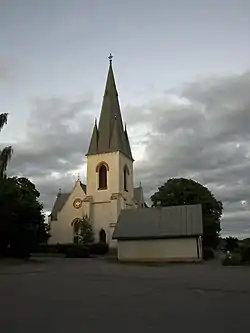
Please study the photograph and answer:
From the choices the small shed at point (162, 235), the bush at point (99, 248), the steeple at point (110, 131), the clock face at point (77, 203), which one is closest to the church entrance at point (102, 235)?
the bush at point (99, 248)

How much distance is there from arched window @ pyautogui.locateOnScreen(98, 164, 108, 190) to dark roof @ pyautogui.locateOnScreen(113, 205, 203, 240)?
18195 millimetres

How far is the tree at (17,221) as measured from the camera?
116ft

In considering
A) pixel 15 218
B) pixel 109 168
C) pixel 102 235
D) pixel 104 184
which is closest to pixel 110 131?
pixel 109 168

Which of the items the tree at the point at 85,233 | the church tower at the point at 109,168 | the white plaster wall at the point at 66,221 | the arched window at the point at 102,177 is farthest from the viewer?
the white plaster wall at the point at 66,221

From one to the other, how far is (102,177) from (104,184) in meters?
1.27

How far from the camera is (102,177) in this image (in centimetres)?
6500

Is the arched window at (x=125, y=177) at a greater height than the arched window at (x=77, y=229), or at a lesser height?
greater

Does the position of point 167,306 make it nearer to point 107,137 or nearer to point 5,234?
point 5,234

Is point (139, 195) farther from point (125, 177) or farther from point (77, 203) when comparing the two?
point (77, 203)

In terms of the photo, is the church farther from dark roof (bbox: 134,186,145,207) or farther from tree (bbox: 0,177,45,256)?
tree (bbox: 0,177,45,256)

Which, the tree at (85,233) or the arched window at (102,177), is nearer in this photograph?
the tree at (85,233)

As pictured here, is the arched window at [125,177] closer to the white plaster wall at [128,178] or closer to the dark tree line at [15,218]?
the white plaster wall at [128,178]

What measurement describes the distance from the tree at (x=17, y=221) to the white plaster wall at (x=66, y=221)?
24.5 meters

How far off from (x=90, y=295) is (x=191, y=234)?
29386 mm
